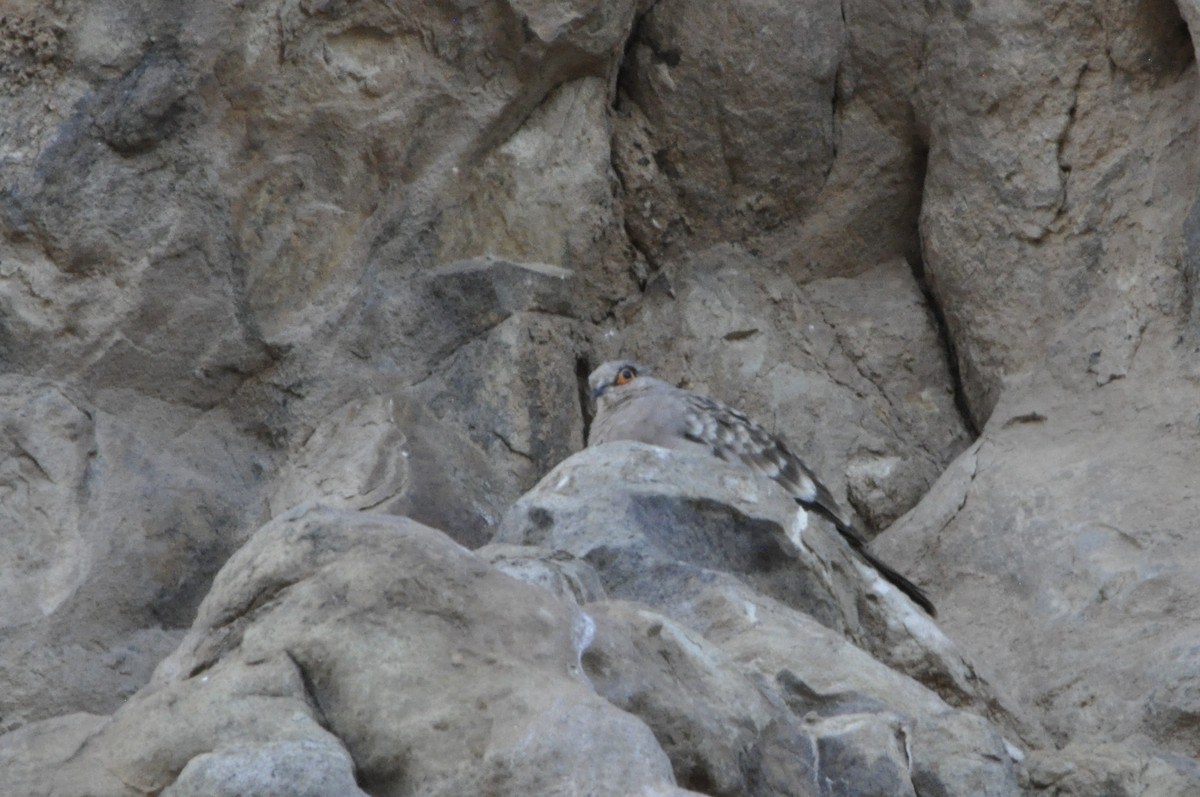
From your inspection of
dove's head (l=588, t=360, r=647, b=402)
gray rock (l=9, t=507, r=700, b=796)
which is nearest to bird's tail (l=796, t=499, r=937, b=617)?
dove's head (l=588, t=360, r=647, b=402)

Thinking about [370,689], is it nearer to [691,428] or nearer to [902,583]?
[902,583]

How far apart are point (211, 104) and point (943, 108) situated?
8.71 feet

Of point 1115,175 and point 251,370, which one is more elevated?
point 1115,175

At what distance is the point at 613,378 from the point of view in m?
6.25

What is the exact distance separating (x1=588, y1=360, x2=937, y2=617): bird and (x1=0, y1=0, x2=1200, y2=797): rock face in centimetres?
20

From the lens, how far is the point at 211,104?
569 cm

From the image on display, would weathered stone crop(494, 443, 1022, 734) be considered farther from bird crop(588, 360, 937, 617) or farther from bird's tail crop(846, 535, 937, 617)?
bird crop(588, 360, 937, 617)

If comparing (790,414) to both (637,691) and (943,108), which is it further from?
(637,691)

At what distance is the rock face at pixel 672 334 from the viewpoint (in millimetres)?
4520

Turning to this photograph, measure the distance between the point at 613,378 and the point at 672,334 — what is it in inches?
19.8

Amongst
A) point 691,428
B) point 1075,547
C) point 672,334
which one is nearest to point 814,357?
point 672,334

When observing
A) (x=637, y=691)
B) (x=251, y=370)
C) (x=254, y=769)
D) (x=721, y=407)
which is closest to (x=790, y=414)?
(x=721, y=407)

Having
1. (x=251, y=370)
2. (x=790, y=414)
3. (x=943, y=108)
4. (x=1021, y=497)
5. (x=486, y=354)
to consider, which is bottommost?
(x=251, y=370)

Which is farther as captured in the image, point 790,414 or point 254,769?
point 790,414
